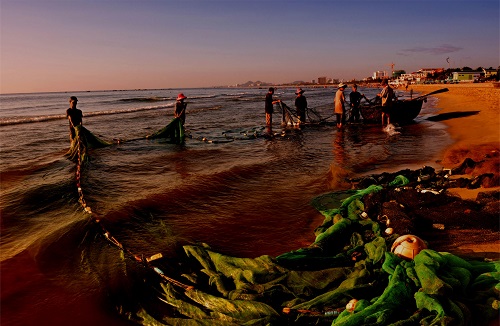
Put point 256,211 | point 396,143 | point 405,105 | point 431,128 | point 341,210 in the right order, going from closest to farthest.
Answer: point 341,210, point 256,211, point 396,143, point 431,128, point 405,105

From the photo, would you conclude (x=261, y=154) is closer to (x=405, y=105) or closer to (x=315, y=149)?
(x=315, y=149)

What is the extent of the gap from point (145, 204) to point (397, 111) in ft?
46.7

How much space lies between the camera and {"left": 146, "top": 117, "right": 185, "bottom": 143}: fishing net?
1337 centimetres

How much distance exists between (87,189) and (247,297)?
5785 mm

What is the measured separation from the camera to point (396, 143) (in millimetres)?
12391

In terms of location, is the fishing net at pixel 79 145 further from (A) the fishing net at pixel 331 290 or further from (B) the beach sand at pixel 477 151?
(B) the beach sand at pixel 477 151

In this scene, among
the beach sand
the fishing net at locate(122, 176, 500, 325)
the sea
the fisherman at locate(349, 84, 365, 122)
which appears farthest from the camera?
the fisherman at locate(349, 84, 365, 122)

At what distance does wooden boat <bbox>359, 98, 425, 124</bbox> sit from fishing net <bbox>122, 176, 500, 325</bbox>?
1401 centimetres

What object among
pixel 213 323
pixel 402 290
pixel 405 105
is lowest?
pixel 213 323

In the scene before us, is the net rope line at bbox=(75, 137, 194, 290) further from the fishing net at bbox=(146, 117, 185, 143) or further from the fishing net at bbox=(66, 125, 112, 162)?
the fishing net at bbox=(146, 117, 185, 143)

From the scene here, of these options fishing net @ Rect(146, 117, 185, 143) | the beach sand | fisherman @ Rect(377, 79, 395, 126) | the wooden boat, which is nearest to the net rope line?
the beach sand

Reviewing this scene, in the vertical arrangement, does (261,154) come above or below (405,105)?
below

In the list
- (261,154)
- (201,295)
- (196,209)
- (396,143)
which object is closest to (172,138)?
(261,154)

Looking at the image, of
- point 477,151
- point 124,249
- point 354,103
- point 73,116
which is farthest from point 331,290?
point 354,103
